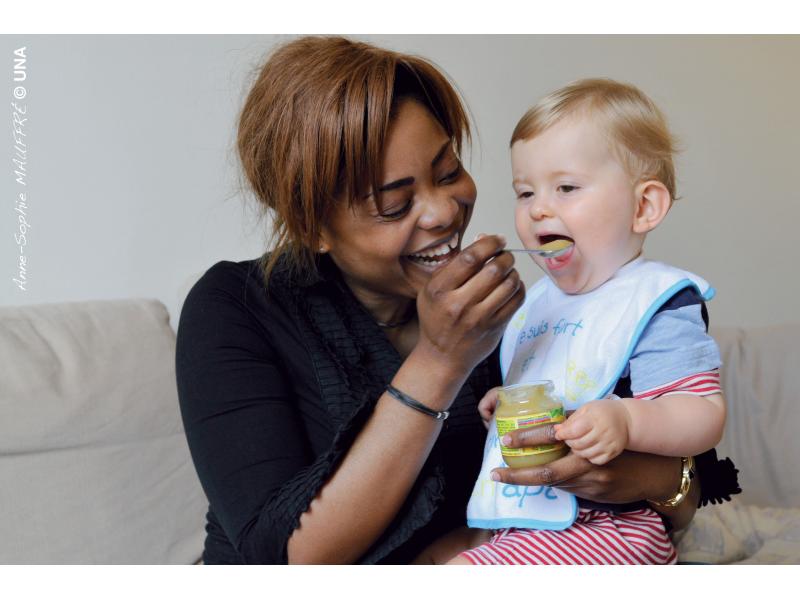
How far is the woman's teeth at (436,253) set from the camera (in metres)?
1.42

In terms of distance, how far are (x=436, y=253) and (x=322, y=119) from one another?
0.29 meters

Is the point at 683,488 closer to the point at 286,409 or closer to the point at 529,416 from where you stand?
the point at 529,416

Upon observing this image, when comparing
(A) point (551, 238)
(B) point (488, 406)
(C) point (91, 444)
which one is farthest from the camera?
(C) point (91, 444)

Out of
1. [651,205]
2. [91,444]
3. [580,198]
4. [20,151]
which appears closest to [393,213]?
[580,198]

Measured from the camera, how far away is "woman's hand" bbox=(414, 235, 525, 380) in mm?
1194

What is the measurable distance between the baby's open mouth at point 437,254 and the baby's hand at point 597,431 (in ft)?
1.36

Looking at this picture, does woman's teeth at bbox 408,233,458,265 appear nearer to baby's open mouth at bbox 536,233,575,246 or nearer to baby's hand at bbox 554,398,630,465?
baby's open mouth at bbox 536,233,575,246

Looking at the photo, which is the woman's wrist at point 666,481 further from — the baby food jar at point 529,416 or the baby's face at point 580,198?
the baby's face at point 580,198

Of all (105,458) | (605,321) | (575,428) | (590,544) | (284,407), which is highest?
(605,321)

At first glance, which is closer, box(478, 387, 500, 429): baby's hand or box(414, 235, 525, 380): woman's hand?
box(414, 235, 525, 380): woman's hand

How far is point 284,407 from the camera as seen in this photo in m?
1.42

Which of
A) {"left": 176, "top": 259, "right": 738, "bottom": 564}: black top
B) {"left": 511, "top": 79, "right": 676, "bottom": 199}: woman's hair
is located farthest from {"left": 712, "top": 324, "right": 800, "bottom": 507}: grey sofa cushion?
{"left": 511, "top": 79, "right": 676, "bottom": 199}: woman's hair

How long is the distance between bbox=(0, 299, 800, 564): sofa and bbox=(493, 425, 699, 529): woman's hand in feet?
2.67

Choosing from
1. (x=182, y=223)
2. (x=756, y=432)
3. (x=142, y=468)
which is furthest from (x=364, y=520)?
(x=756, y=432)
